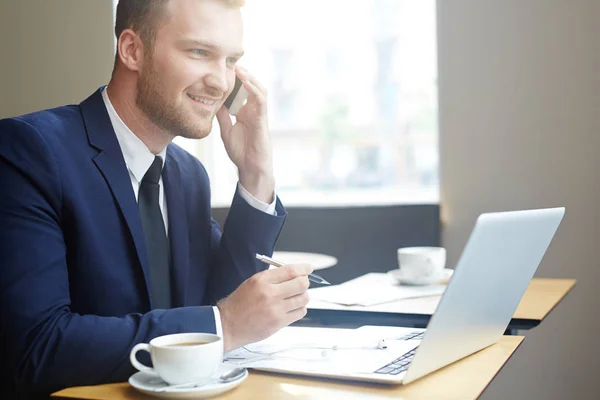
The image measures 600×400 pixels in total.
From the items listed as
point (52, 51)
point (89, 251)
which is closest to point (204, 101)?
point (89, 251)

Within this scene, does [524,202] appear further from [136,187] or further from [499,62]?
[136,187]

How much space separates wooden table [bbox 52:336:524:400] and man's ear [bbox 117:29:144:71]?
723 millimetres

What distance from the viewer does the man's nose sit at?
1.46 meters

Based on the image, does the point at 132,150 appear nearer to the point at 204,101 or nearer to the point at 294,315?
the point at 204,101

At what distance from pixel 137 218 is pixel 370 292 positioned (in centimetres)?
65

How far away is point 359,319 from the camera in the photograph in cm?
150

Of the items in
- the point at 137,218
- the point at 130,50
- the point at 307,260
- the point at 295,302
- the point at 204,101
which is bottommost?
the point at 307,260

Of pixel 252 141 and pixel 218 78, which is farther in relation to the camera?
pixel 252 141

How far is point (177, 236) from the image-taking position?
1475mm

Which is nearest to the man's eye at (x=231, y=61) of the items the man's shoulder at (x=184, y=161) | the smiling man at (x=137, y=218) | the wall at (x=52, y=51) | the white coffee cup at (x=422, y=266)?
the smiling man at (x=137, y=218)

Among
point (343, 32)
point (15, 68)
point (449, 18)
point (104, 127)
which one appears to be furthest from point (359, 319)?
point (15, 68)

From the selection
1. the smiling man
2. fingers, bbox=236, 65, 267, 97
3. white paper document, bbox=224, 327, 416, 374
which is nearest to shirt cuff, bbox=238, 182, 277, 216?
the smiling man

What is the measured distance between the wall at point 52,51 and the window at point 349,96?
56 centimetres

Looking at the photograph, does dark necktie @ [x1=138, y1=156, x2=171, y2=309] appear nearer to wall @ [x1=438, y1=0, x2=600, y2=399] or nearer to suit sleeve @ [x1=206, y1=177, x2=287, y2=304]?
suit sleeve @ [x1=206, y1=177, x2=287, y2=304]
